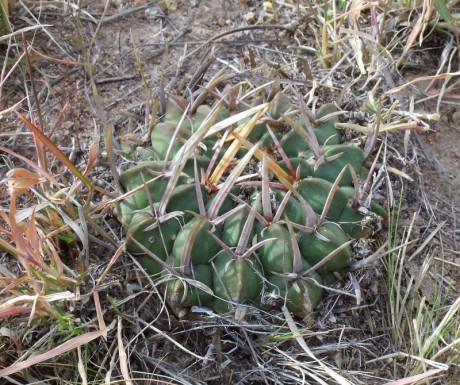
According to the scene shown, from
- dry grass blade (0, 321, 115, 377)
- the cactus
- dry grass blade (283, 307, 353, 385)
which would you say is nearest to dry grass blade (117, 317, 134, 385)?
dry grass blade (0, 321, 115, 377)

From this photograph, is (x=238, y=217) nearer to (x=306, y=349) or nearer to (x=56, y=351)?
(x=306, y=349)

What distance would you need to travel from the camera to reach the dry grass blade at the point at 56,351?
4.19 ft

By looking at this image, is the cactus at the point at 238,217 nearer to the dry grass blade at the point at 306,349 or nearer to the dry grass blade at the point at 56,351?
the dry grass blade at the point at 306,349

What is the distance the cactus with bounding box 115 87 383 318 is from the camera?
139 cm

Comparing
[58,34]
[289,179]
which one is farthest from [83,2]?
[289,179]

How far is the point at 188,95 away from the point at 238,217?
60cm

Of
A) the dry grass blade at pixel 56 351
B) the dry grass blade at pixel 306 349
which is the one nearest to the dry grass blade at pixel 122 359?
the dry grass blade at pixel 56 351

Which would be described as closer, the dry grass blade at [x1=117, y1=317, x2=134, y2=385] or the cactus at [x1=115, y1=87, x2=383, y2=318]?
the dry grass blade at [x1=117, y1=317, x2=134, y2=385]

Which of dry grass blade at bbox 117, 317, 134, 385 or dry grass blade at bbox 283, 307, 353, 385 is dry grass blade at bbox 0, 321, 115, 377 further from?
dry grass blade at bbox 283, 307, 353, 385

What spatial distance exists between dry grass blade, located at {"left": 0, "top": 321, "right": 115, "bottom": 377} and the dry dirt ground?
0.09 metres

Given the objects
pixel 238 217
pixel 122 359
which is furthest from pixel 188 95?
pixel 122 359

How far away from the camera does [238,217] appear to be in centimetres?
142

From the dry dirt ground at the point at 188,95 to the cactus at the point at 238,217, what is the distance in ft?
0.25

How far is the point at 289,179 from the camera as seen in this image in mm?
1486
